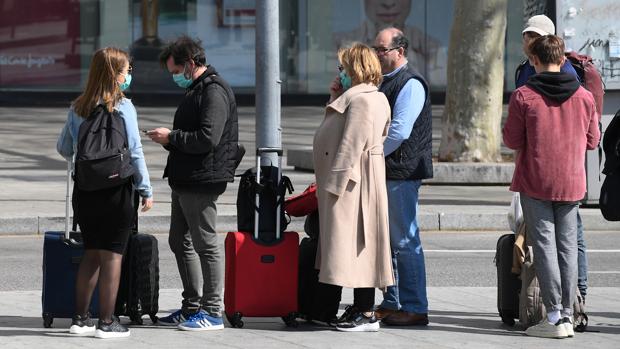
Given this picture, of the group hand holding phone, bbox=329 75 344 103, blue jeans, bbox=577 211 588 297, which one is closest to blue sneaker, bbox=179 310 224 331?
hand holding phone, bbox=329 75 344 103

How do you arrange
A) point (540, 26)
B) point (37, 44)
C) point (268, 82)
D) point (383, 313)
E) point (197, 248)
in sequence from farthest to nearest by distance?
point (37, 44), point (268, 82), point (383, 313), point (540, 26), point (197, 248)

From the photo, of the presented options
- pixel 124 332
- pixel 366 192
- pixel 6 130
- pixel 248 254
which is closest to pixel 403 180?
pixel 366 192

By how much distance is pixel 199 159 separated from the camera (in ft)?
23.7

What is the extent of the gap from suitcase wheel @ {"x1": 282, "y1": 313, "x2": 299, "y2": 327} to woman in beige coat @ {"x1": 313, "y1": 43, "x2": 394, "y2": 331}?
1.23 feet

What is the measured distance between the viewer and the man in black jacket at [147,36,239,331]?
23.6 ft

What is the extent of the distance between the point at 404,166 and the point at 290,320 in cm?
106

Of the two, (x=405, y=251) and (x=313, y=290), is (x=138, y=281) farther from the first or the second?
(x=405, y=251)

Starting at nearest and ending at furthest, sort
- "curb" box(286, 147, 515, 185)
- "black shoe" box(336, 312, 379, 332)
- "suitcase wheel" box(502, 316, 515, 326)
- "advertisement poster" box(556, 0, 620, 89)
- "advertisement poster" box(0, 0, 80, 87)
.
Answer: "black shoe" box(336, 312, 379, 332) < "suitcase wheel" box(502, 316, 515, 326) < "advertisement poster" box(556, 0, 620, 89) < "curb" box(286, 147, 515, 185) < "advertisement poster" box(0, 0, 80, 87)

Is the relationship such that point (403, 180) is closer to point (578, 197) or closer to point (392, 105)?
point (392, 105)

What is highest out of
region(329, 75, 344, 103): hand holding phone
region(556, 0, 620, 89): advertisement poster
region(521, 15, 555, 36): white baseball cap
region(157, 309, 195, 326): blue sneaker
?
→ region(556, 0, 620, 89): advertisement poster

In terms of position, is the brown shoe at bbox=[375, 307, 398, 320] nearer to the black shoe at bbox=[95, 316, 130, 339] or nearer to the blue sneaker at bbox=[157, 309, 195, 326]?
the blue sneaker at bbox=[157, 309, 195, 326]

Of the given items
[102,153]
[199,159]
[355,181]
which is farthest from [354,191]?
[102,153]

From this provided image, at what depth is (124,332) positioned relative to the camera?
7203mm

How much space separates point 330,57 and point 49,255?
22062 millimetres
